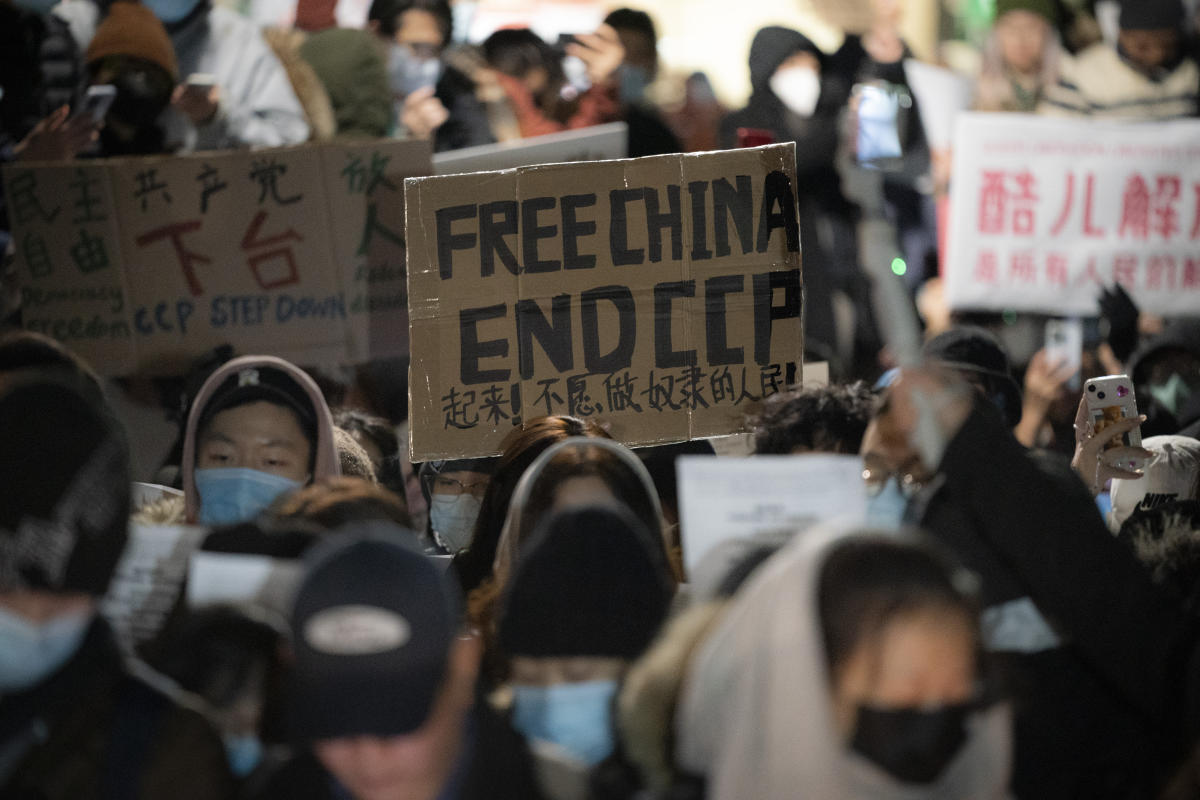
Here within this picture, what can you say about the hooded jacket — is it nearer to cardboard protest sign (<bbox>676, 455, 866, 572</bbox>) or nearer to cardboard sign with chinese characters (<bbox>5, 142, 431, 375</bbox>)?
cardboard protest sign (<bbox>676, 455, 866, 572</bbox>)

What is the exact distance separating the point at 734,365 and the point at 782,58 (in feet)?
9.12

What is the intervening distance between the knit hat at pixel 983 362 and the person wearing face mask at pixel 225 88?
2.91m

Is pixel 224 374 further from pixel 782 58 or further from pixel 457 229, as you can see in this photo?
pixel 782 58

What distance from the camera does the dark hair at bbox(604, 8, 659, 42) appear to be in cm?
634

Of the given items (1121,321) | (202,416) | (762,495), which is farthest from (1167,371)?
(202,416)

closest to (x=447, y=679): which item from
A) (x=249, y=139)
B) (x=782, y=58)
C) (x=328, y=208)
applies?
(x=328, y=208)

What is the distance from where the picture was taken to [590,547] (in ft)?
7.78

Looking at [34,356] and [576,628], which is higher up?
[34,356]

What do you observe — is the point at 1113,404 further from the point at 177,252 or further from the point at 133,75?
the point at 133,75

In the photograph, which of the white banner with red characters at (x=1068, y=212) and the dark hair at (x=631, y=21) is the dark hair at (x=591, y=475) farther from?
the white banner with red characters at (x=1068, y=212)

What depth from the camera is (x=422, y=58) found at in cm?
629

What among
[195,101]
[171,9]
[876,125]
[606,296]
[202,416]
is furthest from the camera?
[876,125]

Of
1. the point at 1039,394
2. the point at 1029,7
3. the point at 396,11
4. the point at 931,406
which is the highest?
the point at 396,11

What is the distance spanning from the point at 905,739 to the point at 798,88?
4948 mm
